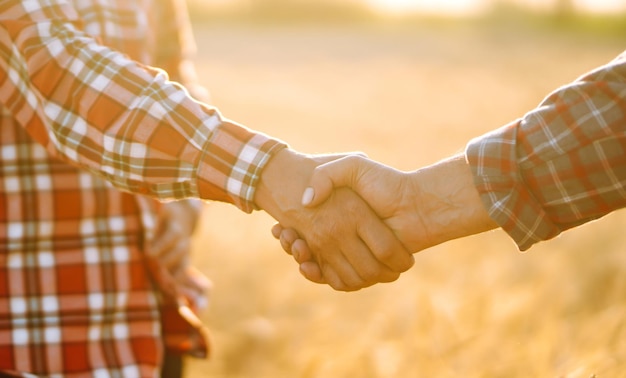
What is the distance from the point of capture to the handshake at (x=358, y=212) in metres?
1.37

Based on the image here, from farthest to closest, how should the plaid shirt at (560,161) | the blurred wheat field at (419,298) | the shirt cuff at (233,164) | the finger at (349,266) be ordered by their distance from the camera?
the blurred wheat field at (419,298), the finger at (349,266), the shirt cuff at (233,164), the plaid shirt at (560,161)

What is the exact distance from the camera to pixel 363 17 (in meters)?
27.9

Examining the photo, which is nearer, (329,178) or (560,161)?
(560,161)

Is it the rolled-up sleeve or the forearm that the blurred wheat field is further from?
the rolled-up sleeve

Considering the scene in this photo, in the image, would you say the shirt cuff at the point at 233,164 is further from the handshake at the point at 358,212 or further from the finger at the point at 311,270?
the finger at the point at 311,270

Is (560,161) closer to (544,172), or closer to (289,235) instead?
(544,172)

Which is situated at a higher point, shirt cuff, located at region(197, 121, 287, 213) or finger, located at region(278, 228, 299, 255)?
shirt cuff, located at region(197, 121, 287, 213)

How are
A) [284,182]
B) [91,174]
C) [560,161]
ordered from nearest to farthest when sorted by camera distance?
1. [560,161]
2. [284,182]
3. [91,174]

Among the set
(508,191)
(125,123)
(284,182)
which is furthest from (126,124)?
(508,191)

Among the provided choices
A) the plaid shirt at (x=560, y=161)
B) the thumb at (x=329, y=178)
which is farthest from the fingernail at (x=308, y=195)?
the plaid shirt at (x=560, y=161)

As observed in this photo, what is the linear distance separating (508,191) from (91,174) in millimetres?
828

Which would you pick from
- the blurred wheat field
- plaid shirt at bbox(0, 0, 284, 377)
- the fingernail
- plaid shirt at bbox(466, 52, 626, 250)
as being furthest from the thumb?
the blurred wheat field

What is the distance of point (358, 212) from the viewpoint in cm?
142

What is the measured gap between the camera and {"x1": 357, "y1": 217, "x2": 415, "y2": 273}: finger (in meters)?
1.40
